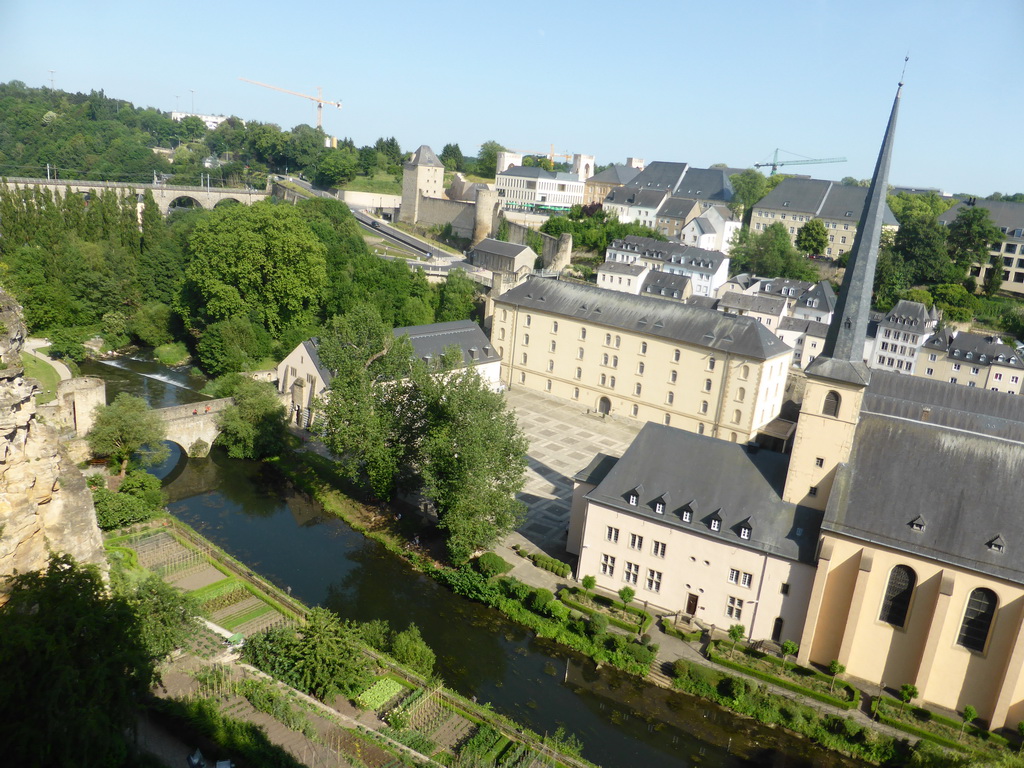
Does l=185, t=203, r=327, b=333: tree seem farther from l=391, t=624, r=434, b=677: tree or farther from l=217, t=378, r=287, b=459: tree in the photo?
l=391, t=624, r=434, b=677: tree

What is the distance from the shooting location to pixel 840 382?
1068 inches

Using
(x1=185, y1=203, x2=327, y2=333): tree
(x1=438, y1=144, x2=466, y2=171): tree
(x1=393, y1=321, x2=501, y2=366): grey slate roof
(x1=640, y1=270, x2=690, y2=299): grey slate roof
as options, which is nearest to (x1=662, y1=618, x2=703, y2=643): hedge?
(x1=393, y1=321, x2=501, y2=366): grey slate roof

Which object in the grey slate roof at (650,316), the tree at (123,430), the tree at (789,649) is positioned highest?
the grey slate roof at (650,316)

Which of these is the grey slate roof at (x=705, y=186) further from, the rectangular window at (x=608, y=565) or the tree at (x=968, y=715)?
the tree at (x=968, y=715)

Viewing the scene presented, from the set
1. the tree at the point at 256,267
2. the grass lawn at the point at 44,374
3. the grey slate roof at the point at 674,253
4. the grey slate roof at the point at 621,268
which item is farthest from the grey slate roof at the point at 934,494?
the grey slate roof at the point at 674,253

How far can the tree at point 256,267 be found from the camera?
191 feet

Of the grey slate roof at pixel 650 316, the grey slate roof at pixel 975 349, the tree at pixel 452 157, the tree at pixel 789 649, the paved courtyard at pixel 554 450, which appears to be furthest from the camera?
the tree at pixel 452 157

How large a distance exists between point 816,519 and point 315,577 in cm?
2100

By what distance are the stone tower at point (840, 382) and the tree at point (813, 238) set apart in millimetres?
61866

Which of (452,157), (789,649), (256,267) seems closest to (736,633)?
(789,649)

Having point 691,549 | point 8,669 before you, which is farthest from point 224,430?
point 8,669

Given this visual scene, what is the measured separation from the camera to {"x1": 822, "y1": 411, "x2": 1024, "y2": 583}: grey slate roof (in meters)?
25.0

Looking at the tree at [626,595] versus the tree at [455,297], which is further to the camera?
the tree at [455,297]

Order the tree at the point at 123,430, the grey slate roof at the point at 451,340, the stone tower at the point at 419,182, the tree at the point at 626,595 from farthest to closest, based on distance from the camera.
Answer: the stone tower at the point at 419,182 → the grey slate roof at the point at 451,340 → the tree at the point at 123,430 → the tree at the point at 626,595
